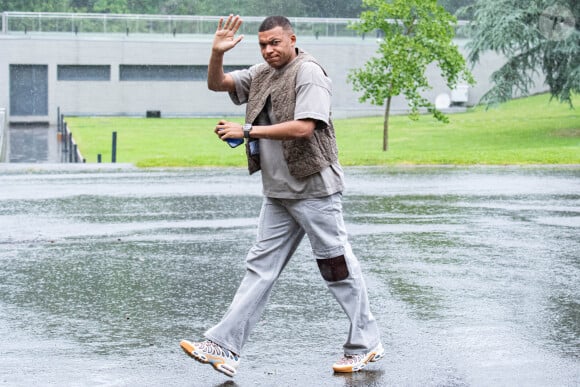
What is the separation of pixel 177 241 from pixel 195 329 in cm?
374

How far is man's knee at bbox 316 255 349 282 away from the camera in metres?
5.59

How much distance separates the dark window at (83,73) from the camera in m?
57.3

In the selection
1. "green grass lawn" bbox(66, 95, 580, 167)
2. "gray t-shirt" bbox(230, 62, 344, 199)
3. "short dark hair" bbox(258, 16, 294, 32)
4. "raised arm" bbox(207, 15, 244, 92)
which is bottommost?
"green grass lawn" bbox(66, 95, 580, 167)

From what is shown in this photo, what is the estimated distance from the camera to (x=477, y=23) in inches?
1619

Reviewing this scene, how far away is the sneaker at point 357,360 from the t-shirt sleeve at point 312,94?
1200 mm

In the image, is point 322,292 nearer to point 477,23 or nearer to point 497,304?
point 497,304

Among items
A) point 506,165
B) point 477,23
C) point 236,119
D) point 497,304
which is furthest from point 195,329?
point 236,119

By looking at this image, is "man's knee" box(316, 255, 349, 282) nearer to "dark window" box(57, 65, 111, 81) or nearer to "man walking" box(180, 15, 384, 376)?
"man walking" box(180, 15, 384, 376)

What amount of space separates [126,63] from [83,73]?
226 cm

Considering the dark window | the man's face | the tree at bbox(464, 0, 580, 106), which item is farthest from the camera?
the dark window

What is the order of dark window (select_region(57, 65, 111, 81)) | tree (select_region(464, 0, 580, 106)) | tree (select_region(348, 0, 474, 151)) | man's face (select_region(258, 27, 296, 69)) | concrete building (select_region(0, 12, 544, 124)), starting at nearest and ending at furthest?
man's face (select_region(258, 27, 296, 69)) < tree (select_region(348, 0, 474, 151)) < tree (select_region(464, 0, 580, 106)) < concrete building (select_region(0, 12, 544, 124)) < dark window (select_region(57, 65, 111, 81))

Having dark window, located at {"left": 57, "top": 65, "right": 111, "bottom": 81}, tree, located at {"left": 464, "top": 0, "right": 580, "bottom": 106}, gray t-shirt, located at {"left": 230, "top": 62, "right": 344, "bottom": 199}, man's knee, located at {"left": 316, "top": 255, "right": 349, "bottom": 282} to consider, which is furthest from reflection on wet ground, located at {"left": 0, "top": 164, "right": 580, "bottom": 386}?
dark window, located at {"left": 57, "top": 65, "right": 111, "bottom": 81}

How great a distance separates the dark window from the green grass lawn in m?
2.50

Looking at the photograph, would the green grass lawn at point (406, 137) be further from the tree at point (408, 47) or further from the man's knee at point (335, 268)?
the man's knee at point (335, 268)
